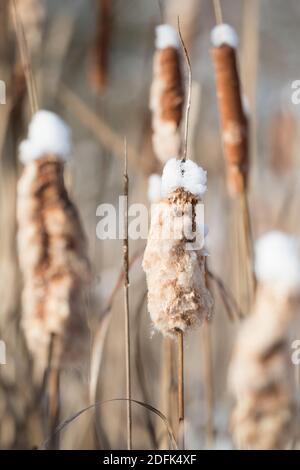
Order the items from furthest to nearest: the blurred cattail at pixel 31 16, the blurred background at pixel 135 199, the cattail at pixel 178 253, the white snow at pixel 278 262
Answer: the blurred cattail at pixel 31 16 < the blurred background at pixel 135 199 < the white snow at pixel 278 262 < the cattail at pixel 178 253

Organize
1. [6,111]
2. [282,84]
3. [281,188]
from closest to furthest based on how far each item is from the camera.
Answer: [6,111]
[281,188]
[282,84]

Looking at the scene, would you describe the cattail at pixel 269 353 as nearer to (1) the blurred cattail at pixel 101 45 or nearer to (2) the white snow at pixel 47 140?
(2) the white snow at pixel 47 140

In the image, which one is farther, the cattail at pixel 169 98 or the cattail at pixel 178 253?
the cattail at pixel 169 98

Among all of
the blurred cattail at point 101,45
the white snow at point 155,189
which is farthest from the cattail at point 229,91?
the blurred cattail at point 101,45

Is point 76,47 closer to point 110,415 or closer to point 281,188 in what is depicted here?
point 281,188

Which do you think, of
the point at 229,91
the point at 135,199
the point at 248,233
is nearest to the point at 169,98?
the point at 229,91

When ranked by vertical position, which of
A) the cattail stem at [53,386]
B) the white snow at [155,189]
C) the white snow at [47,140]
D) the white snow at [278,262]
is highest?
the white snow at [47,140]

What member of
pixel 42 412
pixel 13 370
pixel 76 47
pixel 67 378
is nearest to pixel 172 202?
pixel 42 412

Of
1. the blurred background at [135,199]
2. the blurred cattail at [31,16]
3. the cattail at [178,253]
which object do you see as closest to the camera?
the cattail at [178,253]
